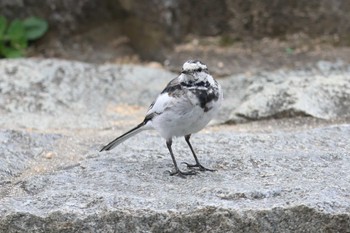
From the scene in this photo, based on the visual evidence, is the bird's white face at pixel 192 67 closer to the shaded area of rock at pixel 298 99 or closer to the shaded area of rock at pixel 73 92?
the shaded area of rock at pixel 298 99

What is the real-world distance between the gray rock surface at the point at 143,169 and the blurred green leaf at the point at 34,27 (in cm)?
77

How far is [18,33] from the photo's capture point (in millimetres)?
6625

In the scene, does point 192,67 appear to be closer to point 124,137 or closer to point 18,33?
point 124,137

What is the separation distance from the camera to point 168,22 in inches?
259

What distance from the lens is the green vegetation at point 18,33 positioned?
21.7 feet

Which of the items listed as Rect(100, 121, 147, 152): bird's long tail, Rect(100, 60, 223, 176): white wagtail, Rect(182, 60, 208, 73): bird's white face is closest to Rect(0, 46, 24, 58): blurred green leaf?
Rect(100, 121, 147, 152): bird's long tail

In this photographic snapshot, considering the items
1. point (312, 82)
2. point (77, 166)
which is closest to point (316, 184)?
point (77, 166)

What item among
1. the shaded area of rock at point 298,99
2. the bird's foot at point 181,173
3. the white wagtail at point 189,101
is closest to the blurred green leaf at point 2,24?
the shaded area of rock at point 298,99

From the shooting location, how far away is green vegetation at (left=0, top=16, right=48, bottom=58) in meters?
6.61

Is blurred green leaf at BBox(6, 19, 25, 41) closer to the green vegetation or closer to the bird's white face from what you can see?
the green vegetation

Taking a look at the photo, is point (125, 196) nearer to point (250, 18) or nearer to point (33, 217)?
point (33, 217)

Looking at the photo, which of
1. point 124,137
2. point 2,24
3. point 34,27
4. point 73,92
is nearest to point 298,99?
point 124,137

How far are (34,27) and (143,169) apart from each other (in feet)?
10.1

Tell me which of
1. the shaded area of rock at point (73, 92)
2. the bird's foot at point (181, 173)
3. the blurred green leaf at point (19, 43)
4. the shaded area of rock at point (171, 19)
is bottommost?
the blurred green leaf at point (19, 43)
